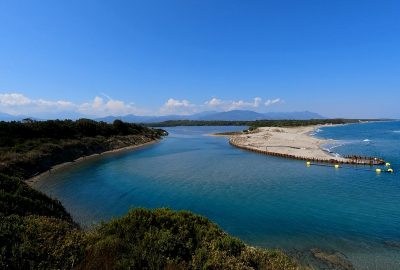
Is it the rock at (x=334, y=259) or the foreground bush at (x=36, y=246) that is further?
the rock at (x=334, y=259)

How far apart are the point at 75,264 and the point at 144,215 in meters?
3.86

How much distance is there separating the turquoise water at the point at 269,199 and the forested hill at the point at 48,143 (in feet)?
14.8

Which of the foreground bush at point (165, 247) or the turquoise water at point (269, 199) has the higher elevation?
the foreground bush at point (165, 247)

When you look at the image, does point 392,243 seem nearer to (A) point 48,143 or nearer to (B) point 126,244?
(B) point 126,244

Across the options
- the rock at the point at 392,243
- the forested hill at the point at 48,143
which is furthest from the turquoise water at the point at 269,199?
the forested hill at the point at 48,143

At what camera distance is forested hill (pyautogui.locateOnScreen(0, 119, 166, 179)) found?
4412 centimetres

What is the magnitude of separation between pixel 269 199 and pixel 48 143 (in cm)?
4514

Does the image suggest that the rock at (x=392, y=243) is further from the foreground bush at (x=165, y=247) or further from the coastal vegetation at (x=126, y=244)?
the foreground bush at (x=165, y=247)

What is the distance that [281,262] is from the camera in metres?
11.6

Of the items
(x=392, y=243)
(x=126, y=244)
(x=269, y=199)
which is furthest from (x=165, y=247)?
(x=269, y=199)

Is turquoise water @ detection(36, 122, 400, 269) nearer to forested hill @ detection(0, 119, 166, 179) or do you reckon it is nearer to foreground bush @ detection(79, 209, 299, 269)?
forested hill @ detection(0, 119, 166, 179)

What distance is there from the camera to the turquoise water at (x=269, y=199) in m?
19.7

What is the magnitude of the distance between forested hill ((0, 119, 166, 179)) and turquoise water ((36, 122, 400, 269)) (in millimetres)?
4502

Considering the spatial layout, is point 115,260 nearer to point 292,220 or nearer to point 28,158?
point 292,220
